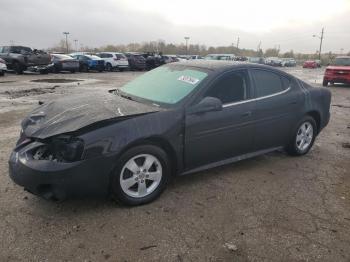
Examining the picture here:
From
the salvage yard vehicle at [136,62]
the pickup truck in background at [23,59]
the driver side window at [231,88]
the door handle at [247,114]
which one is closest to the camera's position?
the driver side window at [231,88]

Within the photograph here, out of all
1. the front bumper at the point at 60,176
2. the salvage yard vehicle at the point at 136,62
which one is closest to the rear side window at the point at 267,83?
the front bumper at the point at 60,176

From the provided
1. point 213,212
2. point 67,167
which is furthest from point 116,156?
point 213,212

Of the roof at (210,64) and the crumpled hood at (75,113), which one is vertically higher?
the roof at (210,64)

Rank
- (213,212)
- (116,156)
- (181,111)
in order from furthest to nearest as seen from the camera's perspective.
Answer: (181,111) < (213,212) < (116,156)

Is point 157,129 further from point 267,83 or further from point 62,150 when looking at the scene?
point 267,83

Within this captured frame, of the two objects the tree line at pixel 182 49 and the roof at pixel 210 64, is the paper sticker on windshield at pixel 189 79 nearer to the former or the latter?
the roof at pixel 210 64

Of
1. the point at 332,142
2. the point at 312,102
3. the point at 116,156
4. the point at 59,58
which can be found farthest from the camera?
the point at 59,58

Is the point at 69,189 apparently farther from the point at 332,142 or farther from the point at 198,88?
the point at 332,142

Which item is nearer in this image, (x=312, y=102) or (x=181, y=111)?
(x=181, y=111)

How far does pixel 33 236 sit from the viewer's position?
315 cm

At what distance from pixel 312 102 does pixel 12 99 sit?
9.39 m

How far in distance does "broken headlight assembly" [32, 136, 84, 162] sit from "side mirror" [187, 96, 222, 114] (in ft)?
4.51

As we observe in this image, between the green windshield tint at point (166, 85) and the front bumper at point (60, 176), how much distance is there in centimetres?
122

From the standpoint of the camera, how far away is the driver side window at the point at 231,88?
438cm
